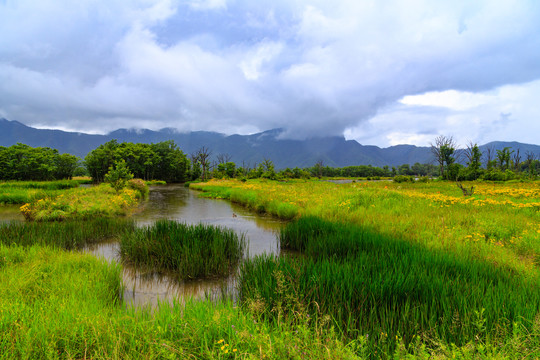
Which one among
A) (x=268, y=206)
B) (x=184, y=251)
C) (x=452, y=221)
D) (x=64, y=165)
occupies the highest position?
(x=64, y=165)

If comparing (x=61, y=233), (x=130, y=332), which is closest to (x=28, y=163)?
(x=61, y=233)

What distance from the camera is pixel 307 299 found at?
351 centimetres

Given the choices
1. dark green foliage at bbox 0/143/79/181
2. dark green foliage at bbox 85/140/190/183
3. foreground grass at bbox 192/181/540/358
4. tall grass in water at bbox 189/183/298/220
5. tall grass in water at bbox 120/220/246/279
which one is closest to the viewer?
foreground grass at bbox 192/181/540/358

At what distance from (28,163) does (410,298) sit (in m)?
65.4

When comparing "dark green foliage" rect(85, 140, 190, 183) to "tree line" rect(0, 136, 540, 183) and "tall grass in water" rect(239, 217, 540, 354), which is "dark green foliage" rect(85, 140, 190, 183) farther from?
"tall grass in water" rect(239, 217, 540, 354)

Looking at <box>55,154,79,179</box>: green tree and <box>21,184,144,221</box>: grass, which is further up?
<box>55,154,79,179</box>: green tree

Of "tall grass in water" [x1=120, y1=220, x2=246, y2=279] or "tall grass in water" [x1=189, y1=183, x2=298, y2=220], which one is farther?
"tall grass in water" [x1=189, y1=183, x2=298, y2=220]

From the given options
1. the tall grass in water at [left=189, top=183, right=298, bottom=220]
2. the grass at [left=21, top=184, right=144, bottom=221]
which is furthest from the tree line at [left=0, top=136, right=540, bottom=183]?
the tall grass in water at [left=189, top=183, right=298, bottom=220]

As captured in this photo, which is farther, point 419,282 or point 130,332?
point 419,282

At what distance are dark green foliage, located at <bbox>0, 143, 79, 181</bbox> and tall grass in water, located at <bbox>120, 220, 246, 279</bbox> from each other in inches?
2204

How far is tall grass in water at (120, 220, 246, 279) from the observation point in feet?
19.6

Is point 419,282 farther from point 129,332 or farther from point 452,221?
point 452,221

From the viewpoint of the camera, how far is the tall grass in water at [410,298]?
2.70 m

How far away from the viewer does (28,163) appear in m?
45.9
